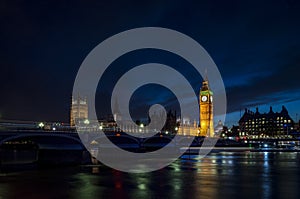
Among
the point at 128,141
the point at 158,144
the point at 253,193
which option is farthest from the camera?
the point at 158,144

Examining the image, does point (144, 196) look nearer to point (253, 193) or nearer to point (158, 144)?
point (253, 193)

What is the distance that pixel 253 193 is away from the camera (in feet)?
70.9

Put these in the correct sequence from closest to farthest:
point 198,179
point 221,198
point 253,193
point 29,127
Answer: point 221,198 → point 253,193 → point 198,179 → point 29,127

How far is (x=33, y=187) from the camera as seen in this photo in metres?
24.5

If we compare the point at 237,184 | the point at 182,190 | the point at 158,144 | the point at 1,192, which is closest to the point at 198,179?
the point at 237,184

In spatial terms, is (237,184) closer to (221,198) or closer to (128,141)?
(221,198)

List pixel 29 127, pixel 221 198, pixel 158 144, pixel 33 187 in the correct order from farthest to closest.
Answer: pixel 158 144, pixel 29 127, pixel 33 187, pixel 221 198

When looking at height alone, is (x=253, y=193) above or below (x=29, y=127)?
below

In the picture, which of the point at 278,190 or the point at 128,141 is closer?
the point at 278,190

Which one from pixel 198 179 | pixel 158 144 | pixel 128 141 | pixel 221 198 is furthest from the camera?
pixel 158 144

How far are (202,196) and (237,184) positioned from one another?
621cm

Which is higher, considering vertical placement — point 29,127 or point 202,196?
point 29,127

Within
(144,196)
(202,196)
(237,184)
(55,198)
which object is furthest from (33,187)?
(237,184)

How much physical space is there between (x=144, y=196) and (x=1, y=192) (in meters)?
9.01
